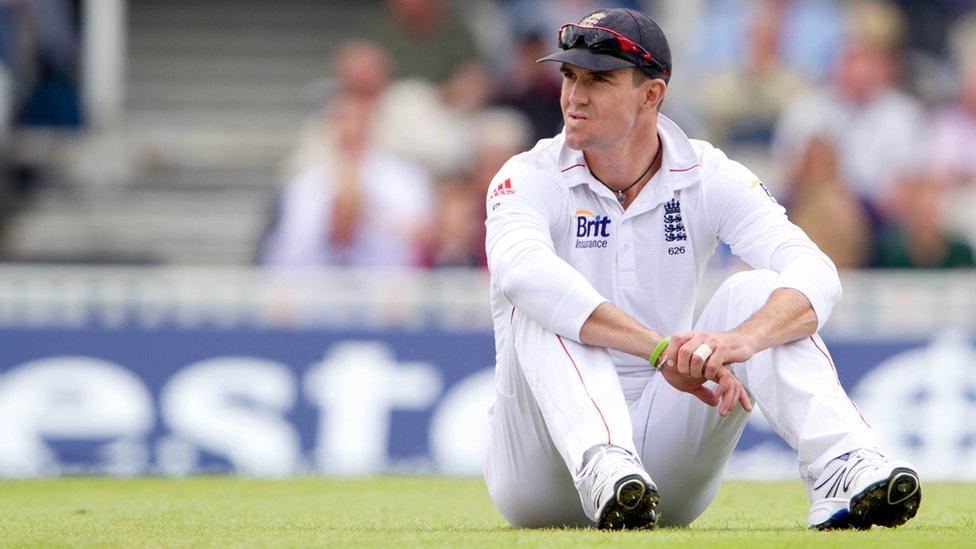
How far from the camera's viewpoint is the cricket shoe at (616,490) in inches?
169

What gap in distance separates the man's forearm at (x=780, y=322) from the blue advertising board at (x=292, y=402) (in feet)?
16.6

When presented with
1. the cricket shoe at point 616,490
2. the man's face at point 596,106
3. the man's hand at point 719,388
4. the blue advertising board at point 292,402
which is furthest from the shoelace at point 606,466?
the blue advertising board at point 292,402

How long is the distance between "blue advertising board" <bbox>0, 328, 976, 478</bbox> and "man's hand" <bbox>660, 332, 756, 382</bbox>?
510 cm

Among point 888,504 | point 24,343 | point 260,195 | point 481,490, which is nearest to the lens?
point 888,504

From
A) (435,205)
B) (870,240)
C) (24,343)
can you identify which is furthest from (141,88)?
(870,240)

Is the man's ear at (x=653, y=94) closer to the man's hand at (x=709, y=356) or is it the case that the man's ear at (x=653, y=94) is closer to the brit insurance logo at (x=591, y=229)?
the brit insurance logo at (x=591, y=229)

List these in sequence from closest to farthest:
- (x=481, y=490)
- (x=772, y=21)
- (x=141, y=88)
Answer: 1. (x=481, y=490)
2. (x=772, y=21)
3. (x=141, y=88)

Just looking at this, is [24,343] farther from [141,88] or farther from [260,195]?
[141,88]

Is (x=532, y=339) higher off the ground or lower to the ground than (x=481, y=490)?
higher

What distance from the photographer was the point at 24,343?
378 inches

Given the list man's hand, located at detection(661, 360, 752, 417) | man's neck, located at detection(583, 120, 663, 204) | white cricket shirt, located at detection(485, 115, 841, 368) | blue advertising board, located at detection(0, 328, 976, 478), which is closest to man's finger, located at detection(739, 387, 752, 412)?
man's hand, located at detection(661, 360, 752, 417)

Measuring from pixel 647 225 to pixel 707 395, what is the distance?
2.08ft

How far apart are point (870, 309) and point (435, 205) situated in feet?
9.73

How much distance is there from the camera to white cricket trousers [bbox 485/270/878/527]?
4453 millimetres
